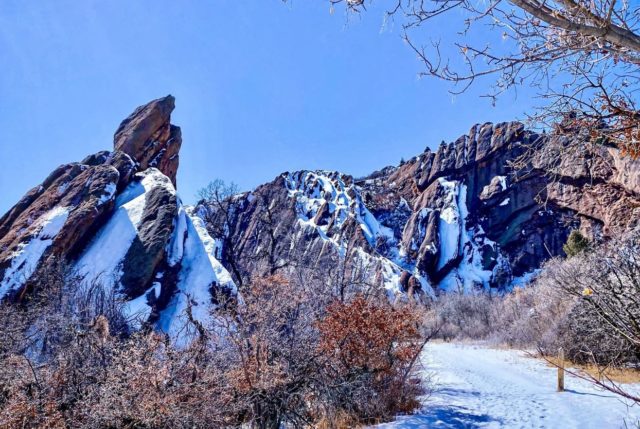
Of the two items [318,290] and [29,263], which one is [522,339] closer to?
[318,290]

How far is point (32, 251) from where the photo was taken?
1884cm

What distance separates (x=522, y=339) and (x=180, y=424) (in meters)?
22.9

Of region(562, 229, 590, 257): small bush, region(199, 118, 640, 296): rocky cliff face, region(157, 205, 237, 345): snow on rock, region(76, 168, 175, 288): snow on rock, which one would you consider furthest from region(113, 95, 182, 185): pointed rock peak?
region(562, 229, 590, 257): small bush

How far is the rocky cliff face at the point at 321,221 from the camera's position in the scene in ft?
44.7

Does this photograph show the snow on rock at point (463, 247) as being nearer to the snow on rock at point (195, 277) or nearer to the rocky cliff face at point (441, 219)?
the rocky cliff face at point (441, 219)

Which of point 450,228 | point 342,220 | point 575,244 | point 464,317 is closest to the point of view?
point 575,244

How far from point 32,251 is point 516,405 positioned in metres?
20.9

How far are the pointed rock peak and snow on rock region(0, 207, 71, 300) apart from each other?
32.7 ft

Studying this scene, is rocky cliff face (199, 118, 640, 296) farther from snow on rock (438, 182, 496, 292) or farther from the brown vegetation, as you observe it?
the brown vegetation

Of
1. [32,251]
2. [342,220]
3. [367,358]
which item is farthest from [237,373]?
[342,220]

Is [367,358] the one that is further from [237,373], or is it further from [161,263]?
[161,263]

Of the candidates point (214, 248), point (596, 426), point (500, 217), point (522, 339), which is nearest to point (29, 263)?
point (214, 248)

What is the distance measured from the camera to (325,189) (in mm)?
74875

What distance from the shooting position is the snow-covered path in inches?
285
